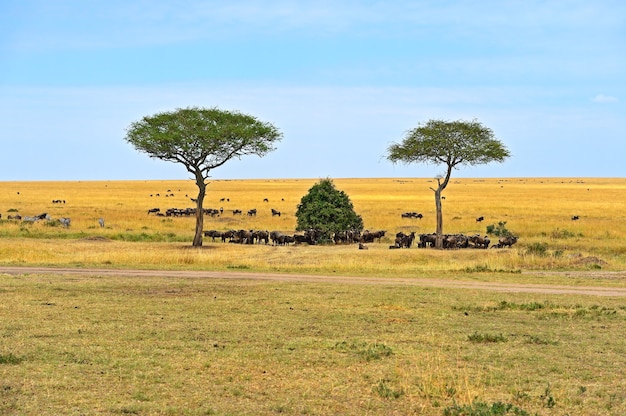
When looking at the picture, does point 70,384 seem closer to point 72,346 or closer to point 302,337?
point 72,346

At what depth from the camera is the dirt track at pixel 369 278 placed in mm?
22516

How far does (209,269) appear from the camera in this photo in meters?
28.9

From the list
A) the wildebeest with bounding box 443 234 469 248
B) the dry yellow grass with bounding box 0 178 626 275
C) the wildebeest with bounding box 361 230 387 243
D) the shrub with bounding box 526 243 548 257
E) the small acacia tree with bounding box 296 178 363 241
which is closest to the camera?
the dry yellow grass with bounding box 0 178 626 275

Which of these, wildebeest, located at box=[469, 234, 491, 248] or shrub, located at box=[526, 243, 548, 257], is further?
wildebeest, located at box=[469, 234, 491, 248]

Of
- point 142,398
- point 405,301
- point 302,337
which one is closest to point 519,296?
point 405,301

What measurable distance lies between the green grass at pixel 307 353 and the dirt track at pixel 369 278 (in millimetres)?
2111

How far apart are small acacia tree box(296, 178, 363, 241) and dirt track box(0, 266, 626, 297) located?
56.5 ft

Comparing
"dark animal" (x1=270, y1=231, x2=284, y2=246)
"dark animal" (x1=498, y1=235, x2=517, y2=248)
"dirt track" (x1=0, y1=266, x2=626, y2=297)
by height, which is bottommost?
"dirt track" (x1=0, y1=266, x2=626, y2=297)

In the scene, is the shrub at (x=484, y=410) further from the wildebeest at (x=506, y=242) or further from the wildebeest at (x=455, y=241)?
the wildebeest at (x=506, y=242)

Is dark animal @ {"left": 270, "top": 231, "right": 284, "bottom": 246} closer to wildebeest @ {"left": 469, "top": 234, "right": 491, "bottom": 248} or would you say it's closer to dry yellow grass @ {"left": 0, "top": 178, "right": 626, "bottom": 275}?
dry yellow grass @ {"left": 0, "top": 178, "right": 626, "bottom": 275}

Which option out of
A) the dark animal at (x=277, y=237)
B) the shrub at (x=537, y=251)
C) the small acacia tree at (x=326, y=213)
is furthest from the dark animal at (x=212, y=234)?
the shrub at (x=537, y=251)

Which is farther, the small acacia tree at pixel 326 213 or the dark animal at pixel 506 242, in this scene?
the small acacia tree at pixel 326 213

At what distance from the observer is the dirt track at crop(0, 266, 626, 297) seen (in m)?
22.5

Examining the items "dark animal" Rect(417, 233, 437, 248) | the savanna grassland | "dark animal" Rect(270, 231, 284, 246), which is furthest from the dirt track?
"dark animal" Rect(270, 231, 284, 246)
